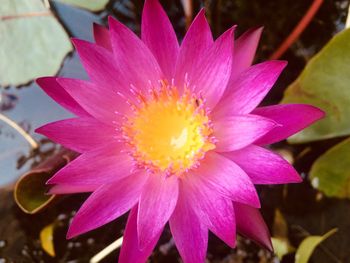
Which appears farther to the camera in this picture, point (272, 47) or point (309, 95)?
point (272, 47)

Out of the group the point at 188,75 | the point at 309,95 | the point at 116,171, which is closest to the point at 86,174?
the point at 116,171

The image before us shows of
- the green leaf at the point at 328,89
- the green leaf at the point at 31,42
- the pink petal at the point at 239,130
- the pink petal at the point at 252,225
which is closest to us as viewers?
the pink petal at the point at 239,130

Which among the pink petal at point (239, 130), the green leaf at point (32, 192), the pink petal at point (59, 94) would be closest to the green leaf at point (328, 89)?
the pink petal at point (239, 130)

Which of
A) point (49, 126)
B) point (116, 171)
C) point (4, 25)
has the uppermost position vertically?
point (4, 25)

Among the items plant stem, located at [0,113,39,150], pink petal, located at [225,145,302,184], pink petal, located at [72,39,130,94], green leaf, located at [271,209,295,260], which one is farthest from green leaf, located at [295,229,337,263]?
plant stem, located at [0,113,39,150]

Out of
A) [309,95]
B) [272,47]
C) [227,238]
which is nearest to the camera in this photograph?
A: [227,238]

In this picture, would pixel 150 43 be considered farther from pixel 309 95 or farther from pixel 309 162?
pixel 309 162

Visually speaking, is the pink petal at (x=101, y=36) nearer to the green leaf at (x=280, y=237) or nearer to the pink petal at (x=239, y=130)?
the pink petal at (x=239, y=130)

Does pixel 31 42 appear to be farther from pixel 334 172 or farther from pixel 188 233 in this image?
pixel 334 172
